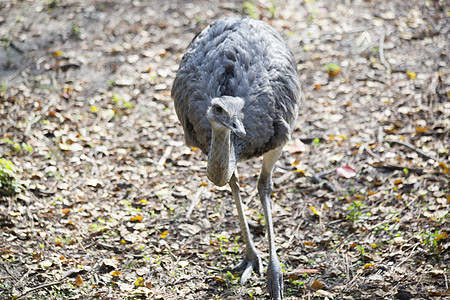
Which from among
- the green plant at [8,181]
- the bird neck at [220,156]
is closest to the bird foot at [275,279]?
the bird neck at [220,156]

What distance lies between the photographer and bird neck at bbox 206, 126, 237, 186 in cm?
443

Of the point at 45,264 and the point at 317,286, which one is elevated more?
the point at 317,286

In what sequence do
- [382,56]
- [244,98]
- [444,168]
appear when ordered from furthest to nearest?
1. [382,56]
2. [444,168]
3. [244,98]

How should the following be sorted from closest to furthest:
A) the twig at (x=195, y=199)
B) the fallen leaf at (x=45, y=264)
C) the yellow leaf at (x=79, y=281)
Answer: the yellow leaf at (x=79, y=281)
the fallen leaf at (x=45, y=264)
the twig at (x=195, y=199)

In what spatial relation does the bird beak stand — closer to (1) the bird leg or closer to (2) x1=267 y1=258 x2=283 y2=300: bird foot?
(1) the bird leg

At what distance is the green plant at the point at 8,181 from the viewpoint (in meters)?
5.89

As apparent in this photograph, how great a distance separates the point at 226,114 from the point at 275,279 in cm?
180

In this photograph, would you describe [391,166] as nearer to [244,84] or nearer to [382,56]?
[244,84]

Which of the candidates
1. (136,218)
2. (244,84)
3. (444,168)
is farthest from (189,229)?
(444,168)

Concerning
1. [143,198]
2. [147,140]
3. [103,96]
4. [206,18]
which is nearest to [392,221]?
[143,198]

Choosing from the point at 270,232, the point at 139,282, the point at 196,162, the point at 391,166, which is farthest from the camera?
the point at 196,162

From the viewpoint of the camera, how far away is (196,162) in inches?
279

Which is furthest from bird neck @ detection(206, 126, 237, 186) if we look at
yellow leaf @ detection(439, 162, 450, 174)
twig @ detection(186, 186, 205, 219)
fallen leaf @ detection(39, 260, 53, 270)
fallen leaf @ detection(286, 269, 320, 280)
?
yellow leaf @ detection(439, 162, 450, 174)

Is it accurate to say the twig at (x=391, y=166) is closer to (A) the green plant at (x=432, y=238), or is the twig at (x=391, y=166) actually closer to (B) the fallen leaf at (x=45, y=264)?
(A) the green plant at (x=432, y=238)
